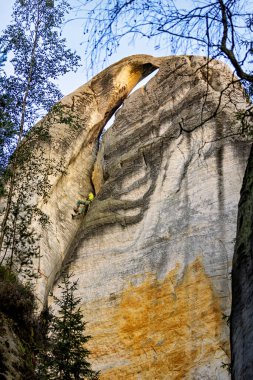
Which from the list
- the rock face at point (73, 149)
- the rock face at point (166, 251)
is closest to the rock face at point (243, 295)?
the rock face at point (166, 251)

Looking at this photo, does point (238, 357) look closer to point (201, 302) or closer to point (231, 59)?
point (231, 59)

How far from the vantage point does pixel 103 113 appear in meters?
27.1

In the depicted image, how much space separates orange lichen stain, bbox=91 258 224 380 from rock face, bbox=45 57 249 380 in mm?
27

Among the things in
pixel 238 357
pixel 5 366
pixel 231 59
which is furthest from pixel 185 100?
pixel 238 357

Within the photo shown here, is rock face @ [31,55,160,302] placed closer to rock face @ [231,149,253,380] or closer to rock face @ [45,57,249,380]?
rock face @ [45,57,249,380]

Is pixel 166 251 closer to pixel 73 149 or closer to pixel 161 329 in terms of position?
pixel 161 329

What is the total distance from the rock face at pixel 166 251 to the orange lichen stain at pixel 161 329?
A: 0.09ft

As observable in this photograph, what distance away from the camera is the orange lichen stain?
539 inches

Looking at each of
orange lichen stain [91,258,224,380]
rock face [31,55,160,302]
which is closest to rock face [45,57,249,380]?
orange lichen stain [91,258,224,380]

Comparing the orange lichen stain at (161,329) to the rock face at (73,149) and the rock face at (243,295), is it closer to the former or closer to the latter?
the rock face at (73,149)

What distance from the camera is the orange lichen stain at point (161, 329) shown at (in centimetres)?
1370

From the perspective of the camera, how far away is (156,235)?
55.8 feet

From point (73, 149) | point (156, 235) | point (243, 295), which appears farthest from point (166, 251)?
point (243, 295)

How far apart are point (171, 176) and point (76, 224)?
5.28m
